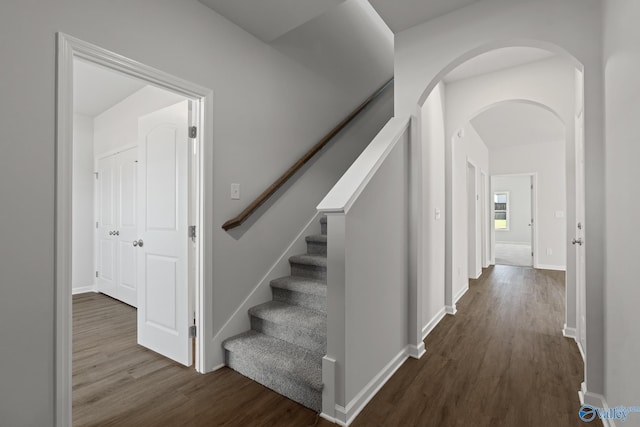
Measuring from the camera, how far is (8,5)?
1288mm

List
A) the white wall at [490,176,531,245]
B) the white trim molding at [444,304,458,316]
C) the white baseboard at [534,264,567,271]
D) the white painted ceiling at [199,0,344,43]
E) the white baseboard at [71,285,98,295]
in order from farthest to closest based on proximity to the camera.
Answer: the white wall at [490,176,531,245] < the white baseboard at [534,264,567,271] < the white baseboard at [71,285,98,295] < the white trim molding at [444,304,458,316] < the white painted ceiling at [199,0,344,43]

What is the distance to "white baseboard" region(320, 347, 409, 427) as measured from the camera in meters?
1.57

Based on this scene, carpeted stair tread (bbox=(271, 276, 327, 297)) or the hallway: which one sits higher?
carpeted stair tread (bbox=(271, 276, 327, 297))

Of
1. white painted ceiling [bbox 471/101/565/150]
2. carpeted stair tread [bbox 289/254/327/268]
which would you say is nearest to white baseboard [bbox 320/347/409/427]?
carpeted stair tread [bbox 289/254/327/268]

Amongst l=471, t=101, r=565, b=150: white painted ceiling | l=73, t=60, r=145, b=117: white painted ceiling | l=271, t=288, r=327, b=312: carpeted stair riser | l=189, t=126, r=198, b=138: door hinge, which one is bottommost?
l=271, t=288, r=327, b=312: carpeted stair riser

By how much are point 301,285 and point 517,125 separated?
205 inches

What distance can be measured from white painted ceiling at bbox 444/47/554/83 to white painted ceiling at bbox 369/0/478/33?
94 centimetres

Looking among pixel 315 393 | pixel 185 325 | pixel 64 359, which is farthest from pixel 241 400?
pixel 64 359

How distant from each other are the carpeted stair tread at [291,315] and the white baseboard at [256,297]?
0.23 ft

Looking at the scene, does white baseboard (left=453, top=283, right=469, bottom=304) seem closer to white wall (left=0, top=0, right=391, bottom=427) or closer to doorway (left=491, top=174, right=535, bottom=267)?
white wall (left=0, top=0, right=391, bottom=427)

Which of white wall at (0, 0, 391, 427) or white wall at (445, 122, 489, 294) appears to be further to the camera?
white wall at (445, 122, 489, 294)

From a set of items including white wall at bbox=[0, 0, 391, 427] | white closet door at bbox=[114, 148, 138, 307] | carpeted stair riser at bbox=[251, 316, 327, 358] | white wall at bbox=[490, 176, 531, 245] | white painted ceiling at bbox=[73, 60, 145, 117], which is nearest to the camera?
white wall at bbox=[0, 0, 391, 427]

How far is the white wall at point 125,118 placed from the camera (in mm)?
3374

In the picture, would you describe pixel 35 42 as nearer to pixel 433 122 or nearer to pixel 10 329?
pixel 10 329
